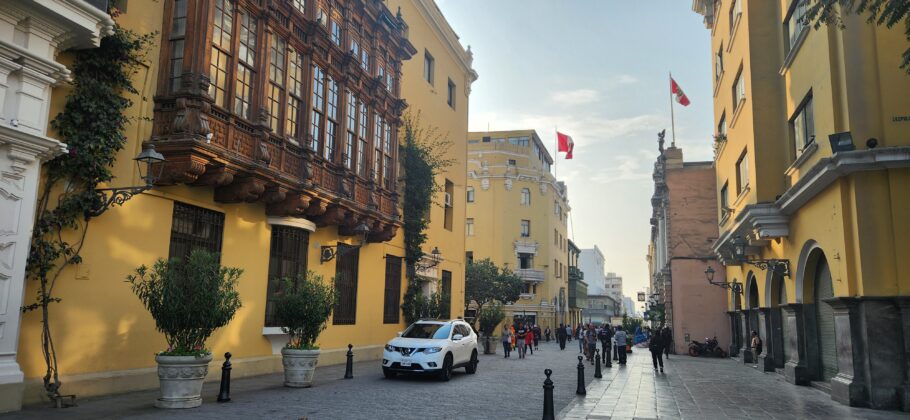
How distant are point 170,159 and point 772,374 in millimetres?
17885

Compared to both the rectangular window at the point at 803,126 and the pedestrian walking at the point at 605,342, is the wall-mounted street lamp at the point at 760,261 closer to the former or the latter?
the rectangular window at the point at 803,126

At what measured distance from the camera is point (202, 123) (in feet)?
40.5

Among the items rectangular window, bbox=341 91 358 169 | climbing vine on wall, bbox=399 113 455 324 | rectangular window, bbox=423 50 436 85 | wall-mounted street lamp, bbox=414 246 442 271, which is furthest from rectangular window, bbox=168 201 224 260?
rectangular window, bbox=423 50 436 85

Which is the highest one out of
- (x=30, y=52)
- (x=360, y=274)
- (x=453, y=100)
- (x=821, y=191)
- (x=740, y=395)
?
(x=453, y=100)

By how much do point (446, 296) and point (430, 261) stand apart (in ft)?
5.41

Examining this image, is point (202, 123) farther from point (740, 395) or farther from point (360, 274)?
point (740, 395)

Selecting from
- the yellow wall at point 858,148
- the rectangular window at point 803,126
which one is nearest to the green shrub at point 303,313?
the yellow wall at point 858,148

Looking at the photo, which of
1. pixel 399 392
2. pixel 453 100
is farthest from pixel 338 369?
pixel 453 100

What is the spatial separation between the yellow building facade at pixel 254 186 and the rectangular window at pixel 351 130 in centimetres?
6

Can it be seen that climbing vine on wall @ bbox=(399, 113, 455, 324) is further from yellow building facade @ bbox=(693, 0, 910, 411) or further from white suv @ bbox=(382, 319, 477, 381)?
yellow building facade @ bbox=(693, 0, 910, 411)

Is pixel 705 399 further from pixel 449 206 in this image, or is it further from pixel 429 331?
pixel 449 206

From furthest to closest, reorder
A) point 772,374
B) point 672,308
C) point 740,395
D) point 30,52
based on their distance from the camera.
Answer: point 672,308 < point 772,374 < point 740,395 < point 30,52

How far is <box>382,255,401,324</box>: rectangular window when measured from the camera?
77.0 feet

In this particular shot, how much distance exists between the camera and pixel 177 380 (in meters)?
10.2
